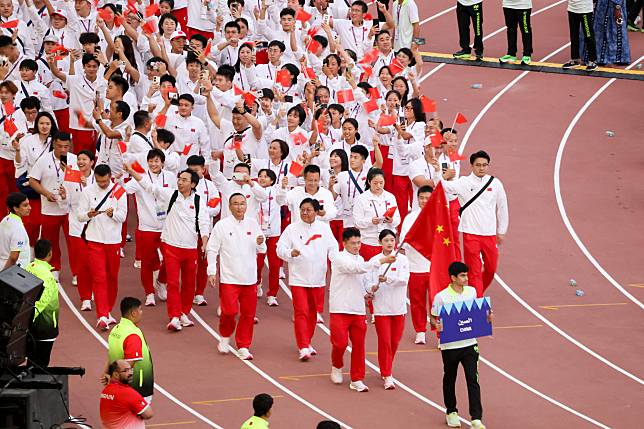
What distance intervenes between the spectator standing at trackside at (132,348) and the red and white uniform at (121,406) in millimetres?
526

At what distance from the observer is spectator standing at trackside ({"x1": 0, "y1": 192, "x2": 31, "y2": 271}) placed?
50.3 ft

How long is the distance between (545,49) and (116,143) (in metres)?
10.8

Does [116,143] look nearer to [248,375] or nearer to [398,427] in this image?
[248,375]

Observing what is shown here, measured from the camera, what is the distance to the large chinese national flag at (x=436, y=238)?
15.0 meters

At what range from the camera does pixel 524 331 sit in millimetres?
17109

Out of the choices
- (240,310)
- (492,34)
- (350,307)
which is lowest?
(240,310)

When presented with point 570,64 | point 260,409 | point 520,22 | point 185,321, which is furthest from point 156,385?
point 570,64

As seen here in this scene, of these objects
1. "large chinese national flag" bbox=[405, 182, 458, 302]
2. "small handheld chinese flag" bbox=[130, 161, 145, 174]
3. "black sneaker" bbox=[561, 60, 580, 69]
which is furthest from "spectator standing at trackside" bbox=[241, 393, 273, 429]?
"black sneaker" bbox=[561, 60, 580, 69]

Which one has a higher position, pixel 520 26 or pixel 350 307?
pixel 520 26

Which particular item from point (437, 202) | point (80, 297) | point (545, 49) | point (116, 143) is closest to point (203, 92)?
point (116, 143)

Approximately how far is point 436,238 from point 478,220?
6.25 ft

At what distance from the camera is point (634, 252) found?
19.4 m

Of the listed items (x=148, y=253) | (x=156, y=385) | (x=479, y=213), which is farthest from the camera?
(x=479, y=213)

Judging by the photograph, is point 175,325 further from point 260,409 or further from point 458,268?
point 260,409
